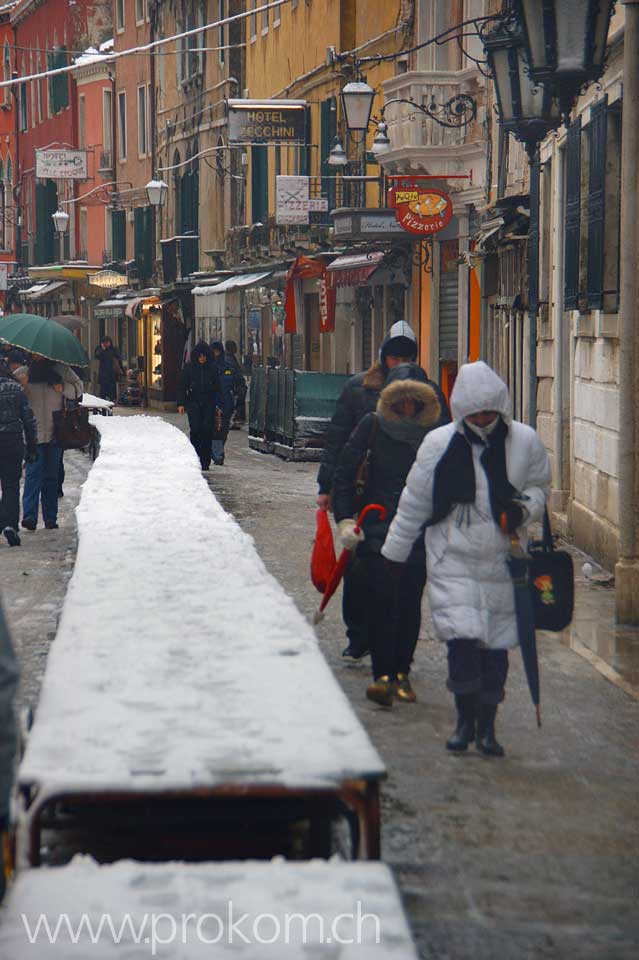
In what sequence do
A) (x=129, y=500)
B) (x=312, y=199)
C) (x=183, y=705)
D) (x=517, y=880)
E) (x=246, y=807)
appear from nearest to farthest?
(x=246, y=807), (x=183, y=705), (x=517, y=880), (x=129, y=500), (x=312, y=199)

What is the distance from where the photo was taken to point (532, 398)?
12.7 meters

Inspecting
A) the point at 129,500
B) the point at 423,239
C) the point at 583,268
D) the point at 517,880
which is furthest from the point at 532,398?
the point at 423,239

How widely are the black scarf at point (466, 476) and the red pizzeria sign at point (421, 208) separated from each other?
53.1 ft

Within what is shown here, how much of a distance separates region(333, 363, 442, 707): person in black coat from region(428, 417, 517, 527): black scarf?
102cm

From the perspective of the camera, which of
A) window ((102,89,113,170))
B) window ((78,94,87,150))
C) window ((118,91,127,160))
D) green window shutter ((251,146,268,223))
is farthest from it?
window ((78,94,87,150))

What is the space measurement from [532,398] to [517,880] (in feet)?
24.2

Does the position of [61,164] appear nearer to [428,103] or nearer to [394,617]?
[428,103]

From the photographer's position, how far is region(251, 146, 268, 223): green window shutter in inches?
1535

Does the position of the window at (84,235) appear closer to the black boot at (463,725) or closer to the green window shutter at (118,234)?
the green window shutter at (118,234)

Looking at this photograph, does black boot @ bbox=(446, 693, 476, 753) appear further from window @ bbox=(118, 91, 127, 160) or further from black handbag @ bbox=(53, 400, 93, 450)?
window @ bbox=(118, 91, 127, 160)

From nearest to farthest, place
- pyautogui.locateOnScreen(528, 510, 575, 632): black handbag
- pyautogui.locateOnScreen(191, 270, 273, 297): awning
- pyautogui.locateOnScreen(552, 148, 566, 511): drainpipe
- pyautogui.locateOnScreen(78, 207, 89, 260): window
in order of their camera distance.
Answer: pyautogui.locateOnScreen(528, 510, 575, 632): black handbag, pyautogui.locateOnScreen(552, 148, 566, 511): drainpipe, pyautogui.locateOnScreen(191, 270, 273, 297): awning, pyautogui.locateOnScreen(78, 207, 89, 260): window

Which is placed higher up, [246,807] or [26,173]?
[26,173]

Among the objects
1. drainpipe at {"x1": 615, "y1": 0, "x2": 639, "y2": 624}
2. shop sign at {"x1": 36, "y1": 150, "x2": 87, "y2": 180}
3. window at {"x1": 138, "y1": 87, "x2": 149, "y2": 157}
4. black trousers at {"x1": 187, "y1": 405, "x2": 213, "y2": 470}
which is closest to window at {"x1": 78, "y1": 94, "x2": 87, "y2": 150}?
shop sign at {"x1": 36, "y1": 150, "x2": 87, "y2": 180}

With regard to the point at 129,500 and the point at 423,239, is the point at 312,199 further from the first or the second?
the point at 129,500
